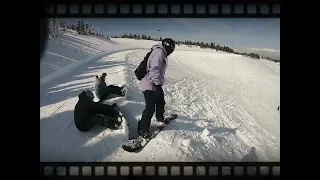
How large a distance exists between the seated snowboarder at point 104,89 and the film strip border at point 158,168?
281 millimetres

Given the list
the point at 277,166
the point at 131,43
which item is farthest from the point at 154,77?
the point at 277,166

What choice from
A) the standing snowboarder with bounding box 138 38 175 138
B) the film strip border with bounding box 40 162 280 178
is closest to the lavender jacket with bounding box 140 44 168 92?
the standing snowboarder with bounding box 138 38 175 138

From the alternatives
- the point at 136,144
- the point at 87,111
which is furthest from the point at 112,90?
the point at 136,144

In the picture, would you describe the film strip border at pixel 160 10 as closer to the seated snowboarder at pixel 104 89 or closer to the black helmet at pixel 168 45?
the black helmet at pixel 168 45

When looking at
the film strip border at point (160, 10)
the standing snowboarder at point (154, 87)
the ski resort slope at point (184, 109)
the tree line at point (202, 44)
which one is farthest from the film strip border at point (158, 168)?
the film strip border at point (160, 10)

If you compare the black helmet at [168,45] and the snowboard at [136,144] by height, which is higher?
the black helmet at [168,45]

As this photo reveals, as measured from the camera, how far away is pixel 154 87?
226cm

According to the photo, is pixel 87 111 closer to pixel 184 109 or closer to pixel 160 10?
pixel 184 109

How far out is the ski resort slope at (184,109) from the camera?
7.34ft

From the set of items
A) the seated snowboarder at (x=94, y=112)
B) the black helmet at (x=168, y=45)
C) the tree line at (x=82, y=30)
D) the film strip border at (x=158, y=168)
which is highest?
the tree line at (x=82, y=30)

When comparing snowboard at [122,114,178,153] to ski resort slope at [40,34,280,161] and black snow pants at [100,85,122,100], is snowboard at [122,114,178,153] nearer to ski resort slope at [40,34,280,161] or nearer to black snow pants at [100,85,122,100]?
ski resort slope at [40,34,280,161]

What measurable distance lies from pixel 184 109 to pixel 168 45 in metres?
0.28
